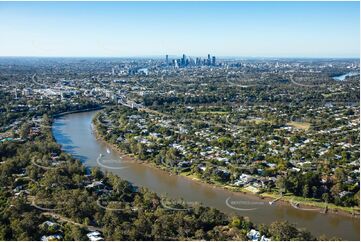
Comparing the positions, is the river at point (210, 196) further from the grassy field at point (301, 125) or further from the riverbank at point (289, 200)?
the grassy field at point (301, 125)

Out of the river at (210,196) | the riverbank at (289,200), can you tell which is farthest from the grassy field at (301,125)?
the river at (210,196)

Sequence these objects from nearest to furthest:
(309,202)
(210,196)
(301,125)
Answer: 1. (309,202)
2. (210,196)
3. (301,125)

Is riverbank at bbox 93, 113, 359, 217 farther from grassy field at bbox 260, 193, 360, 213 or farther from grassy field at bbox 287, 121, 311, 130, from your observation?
grassy field at bbox 287, 121, 311, 130

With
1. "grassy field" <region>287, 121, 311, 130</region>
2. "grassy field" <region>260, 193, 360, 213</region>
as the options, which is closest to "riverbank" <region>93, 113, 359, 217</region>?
"grassy field" <region>260, 193, 360, 213</region>

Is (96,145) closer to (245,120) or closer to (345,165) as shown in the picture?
(245,120)

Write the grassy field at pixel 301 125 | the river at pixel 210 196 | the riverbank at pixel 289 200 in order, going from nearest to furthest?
the river at pixel 210 196
the riverbank at pixel 289 200
the grassy field at pixel 301 125

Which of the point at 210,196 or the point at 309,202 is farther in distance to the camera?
the point at 210,196

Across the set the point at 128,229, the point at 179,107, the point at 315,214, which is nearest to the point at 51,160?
the point at 128,229

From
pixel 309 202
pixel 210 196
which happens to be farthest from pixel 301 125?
pixel 210 196

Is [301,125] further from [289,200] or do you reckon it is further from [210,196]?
[210,196]
